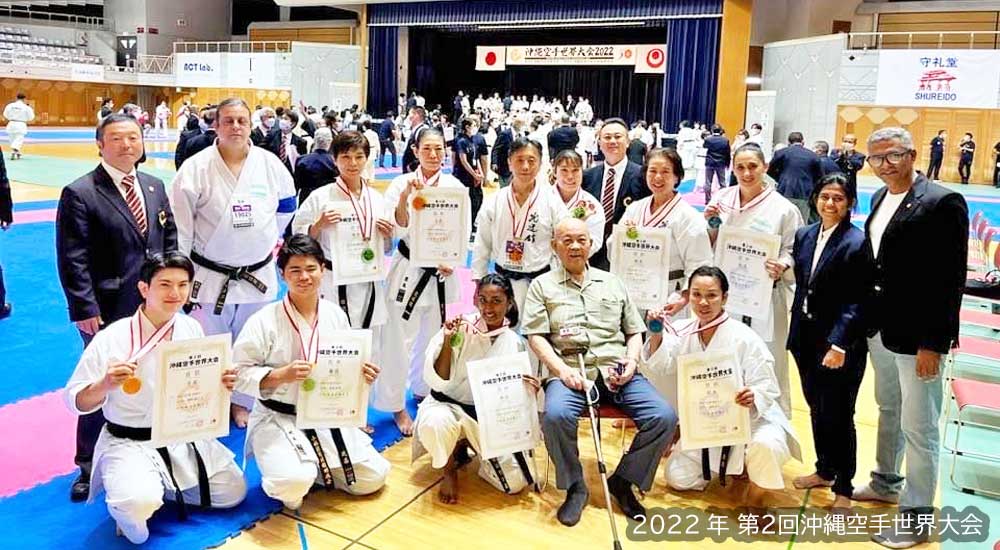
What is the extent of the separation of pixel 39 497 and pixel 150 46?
3576cm

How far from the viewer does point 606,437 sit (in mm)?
4469

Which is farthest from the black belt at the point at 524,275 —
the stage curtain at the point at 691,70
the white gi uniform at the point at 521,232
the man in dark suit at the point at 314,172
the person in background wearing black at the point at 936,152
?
the stage curtain at the point at 691,70

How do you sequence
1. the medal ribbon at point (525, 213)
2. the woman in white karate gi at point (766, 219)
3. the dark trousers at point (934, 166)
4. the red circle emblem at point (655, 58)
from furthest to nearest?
the red circle emblem at point (655, 58) → the dark trousers at point (934, 166) → the medal ribbon at point (525, 213) → the woman in white karate gi at point (766, 219)

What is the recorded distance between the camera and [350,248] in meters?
4.21

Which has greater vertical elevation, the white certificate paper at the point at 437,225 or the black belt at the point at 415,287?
the white certificate paper at the point at 437,225

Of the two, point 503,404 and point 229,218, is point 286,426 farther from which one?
point 229,218

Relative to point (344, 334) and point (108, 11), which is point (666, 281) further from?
point (108, 11)

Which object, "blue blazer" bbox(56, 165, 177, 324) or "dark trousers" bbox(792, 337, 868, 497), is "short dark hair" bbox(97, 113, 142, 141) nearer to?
"blue blazer" bbox(56, 165, 177, 324)

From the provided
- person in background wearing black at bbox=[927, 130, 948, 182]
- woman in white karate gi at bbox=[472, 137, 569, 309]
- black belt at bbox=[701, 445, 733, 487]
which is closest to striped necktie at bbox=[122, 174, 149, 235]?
woman in white karate gi at bbox=[472, 137, 569, 309]

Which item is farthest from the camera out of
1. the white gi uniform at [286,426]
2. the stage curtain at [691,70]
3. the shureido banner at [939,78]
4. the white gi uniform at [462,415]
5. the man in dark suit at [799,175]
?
the stage curtain at [691,70]

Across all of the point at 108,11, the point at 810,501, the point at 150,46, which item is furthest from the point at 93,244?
the point at 108,11

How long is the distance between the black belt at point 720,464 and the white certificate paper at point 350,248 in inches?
76.6

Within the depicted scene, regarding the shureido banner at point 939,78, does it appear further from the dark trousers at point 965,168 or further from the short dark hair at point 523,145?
the short dark hair at point 523,145

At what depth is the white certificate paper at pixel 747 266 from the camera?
4.07 meters
